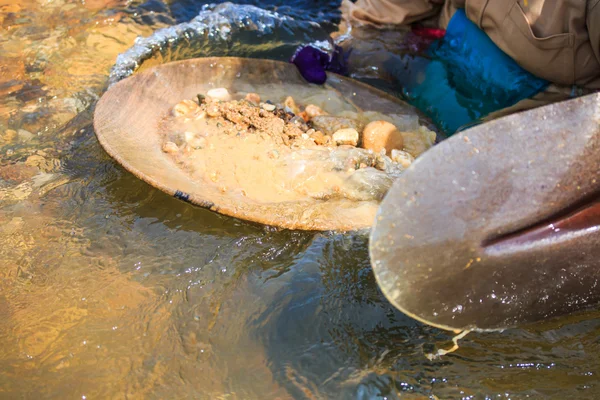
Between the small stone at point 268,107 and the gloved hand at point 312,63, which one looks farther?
the gloved hand at point 312,63

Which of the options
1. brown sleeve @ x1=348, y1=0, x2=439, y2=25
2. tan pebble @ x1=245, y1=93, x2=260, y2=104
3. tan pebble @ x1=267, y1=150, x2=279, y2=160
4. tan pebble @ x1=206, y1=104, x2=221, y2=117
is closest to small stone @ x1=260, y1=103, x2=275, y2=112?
tan pebble @ x1=245, y1=93, x2=260, y2=104

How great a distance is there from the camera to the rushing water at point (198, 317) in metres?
1.44

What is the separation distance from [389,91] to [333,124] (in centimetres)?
70

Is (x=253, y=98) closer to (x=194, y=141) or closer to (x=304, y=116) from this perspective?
(x=304, y=116)

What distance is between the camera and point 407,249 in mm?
1212

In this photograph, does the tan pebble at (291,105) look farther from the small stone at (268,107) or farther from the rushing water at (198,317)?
the rushing water at (198,317)

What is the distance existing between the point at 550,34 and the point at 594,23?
18 cm

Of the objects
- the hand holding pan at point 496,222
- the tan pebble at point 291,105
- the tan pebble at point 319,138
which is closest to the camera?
the hand holding pan at point 496,222

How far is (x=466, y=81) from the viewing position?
260 centimetres

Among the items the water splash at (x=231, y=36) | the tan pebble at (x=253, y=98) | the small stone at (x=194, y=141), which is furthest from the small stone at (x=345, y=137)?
the water splash at (x=231, y=36)

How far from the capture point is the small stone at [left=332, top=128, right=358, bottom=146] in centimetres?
230

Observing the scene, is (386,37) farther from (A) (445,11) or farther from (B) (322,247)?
(B) (322,247)

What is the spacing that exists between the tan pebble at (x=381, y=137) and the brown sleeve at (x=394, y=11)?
3.14 ft

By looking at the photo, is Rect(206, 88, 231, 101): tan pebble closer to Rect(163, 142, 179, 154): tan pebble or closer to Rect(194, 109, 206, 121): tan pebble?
Rect(194, 109, 206, 121): tan pebble
